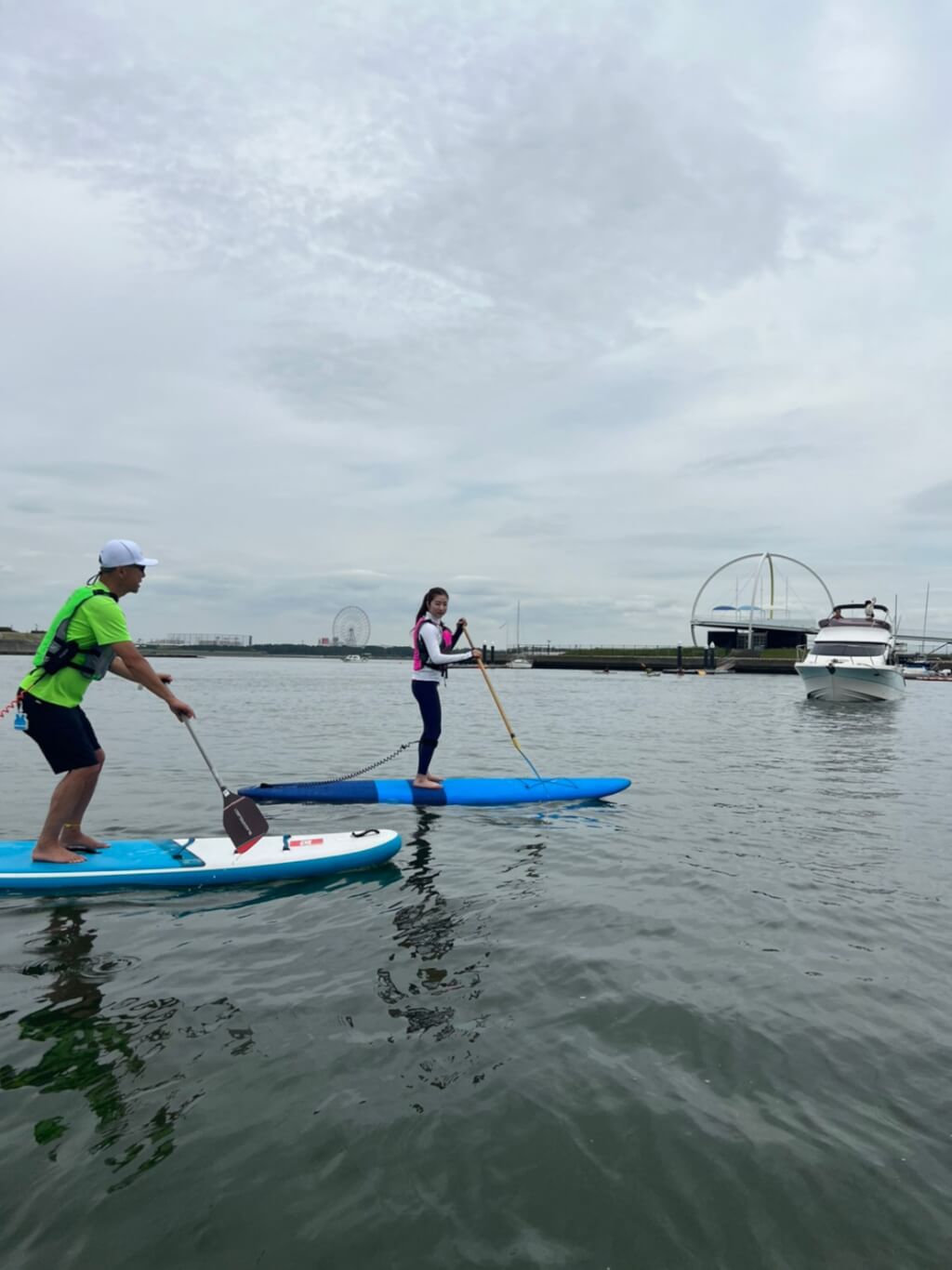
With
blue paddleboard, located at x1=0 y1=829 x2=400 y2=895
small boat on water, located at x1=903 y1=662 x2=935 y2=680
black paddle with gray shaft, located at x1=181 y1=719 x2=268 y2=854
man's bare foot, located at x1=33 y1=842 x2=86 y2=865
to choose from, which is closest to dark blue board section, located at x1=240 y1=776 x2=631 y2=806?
blue paddleboard, located at x1=0 y1=829 x2=400 y2=895

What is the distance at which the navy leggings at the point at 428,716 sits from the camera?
35.1 feet

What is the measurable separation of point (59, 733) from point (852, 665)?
3555cm

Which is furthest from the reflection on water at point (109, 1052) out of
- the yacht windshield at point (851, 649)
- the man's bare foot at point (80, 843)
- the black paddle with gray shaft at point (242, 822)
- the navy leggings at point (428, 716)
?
the yacht windshield at point (851, 649)

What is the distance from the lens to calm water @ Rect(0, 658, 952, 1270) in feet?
10.0

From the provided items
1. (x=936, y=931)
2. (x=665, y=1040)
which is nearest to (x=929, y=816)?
(x=936, y=931)

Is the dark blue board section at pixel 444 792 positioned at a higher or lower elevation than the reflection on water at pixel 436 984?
higher

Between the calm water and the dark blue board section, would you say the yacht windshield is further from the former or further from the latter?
the calm water

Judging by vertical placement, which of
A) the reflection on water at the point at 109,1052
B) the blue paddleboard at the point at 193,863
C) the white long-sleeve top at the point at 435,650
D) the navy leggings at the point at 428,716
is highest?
the white long-sleeve top at the point at 435,650

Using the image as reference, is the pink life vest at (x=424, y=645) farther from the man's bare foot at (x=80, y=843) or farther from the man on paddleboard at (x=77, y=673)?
the man's bare foot at (x=80, y=843)

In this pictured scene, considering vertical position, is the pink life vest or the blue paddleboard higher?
the pink life vest

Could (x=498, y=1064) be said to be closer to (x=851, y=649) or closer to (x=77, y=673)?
(x=77, y=673)

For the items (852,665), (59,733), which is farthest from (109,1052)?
(852,665)

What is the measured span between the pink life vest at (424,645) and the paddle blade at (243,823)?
11.1 feet

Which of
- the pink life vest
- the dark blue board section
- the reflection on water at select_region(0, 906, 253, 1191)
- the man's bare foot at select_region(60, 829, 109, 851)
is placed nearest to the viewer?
the reflection on water at select_region(0, 906, 253, 1191)
